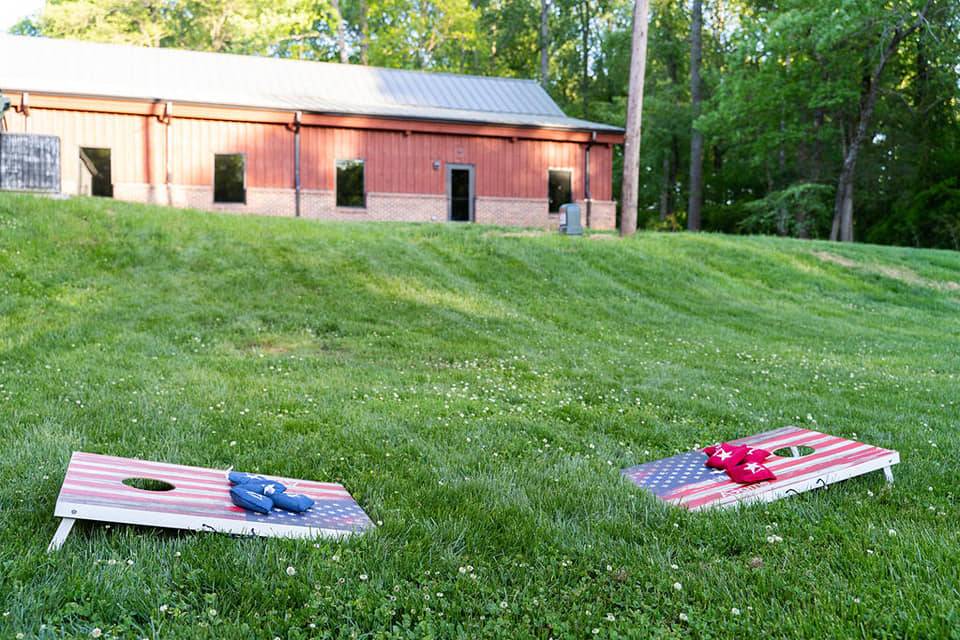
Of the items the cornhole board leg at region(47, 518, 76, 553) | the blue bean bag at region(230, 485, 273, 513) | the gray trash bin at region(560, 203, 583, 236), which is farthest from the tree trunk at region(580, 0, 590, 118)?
the cornhole board leg at region(47, 518, 76, 553)

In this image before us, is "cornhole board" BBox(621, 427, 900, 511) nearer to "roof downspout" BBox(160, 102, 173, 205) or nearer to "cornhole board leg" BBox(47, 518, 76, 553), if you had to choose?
"cornhole board leg" BBox(47, 518, 76, 553)

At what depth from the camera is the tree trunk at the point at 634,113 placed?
18.5m

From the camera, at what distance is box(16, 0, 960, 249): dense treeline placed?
89.9ft

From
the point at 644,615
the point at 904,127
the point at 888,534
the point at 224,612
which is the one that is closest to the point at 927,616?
the point at 888,534

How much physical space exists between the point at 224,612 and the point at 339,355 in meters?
5.79

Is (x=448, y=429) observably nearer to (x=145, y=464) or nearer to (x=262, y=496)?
(x=262, y=496)

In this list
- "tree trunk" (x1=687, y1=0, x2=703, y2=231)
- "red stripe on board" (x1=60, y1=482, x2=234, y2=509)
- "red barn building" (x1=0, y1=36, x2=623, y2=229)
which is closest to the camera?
"red stripe on board" (x1=60, y1=482, x2=234, y2=509)

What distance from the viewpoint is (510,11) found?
40.6 m

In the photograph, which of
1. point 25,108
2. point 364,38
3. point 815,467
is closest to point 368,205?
point 25,108

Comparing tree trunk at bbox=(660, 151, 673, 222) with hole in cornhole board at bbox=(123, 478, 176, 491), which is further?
tree trunk at bbox=(660, 151, 673, 222)

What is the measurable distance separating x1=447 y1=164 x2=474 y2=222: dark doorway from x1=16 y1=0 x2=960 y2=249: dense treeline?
11.8m

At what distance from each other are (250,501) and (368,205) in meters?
20.6

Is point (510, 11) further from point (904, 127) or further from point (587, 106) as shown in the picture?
point (904, 127)

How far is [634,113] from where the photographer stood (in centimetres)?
1883
